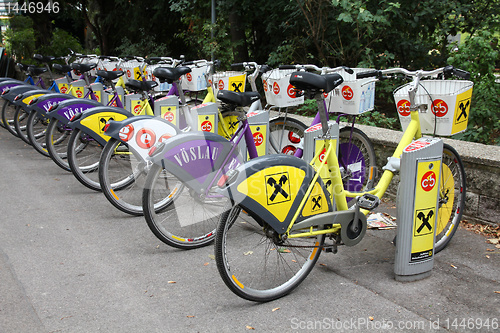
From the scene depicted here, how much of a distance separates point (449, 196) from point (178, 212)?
7.00 feet

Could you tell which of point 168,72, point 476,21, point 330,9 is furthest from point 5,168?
point 476,21

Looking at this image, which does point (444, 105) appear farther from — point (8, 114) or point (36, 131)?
point (8, 114)

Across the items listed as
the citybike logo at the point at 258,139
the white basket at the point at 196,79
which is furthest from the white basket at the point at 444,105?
the white basket at the point at 196,79

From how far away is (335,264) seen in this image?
3.79 metres

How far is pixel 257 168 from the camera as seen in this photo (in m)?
3.07

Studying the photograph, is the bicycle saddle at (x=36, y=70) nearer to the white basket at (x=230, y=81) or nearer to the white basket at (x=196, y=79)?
the white basket at (x=196, y=79)

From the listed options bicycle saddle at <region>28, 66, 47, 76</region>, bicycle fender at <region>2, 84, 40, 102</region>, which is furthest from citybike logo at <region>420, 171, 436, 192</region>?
bicycle saddle at <region>28, 66, 47, 76</region>

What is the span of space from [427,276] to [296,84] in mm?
1609

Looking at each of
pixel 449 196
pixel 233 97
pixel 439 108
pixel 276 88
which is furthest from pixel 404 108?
pixel 276 88

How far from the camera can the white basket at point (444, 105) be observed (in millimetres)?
3701

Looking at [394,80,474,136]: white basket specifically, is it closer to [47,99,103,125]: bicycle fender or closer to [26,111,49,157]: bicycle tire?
[47,99,103,125]: bicycle fender

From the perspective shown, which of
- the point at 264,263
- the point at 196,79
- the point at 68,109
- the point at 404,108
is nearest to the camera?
the point at 264,263

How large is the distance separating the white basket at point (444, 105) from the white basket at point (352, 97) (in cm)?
70

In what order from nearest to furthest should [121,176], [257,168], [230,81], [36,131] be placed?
1. [257,168]
2. [121,176]
3. [230,81]
4. [36,131]
